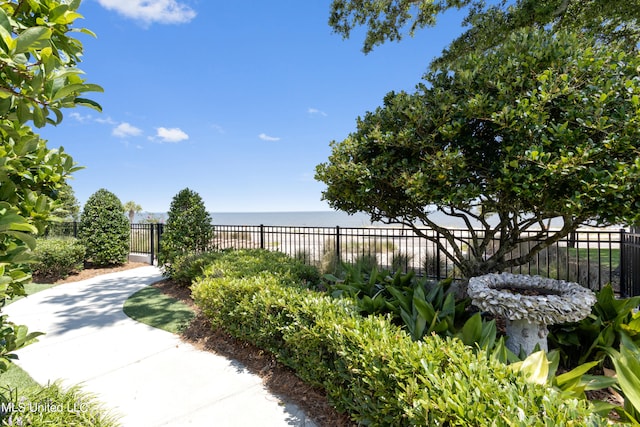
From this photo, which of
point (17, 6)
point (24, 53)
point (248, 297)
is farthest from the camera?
point (248, 297)

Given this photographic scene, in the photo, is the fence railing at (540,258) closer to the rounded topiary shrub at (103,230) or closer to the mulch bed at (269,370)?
the rounded topiary shrub at (103,230)

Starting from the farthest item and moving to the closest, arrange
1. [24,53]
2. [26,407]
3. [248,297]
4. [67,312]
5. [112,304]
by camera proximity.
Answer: [112,304], [67,312], [248,297], [26,407], [24,53]

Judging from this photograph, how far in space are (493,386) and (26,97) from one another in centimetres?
265

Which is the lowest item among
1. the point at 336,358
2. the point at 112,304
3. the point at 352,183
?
the point at 112,304

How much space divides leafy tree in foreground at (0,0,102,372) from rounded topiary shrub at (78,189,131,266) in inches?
396

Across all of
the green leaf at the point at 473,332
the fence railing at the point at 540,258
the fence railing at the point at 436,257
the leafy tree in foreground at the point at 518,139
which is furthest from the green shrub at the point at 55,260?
the green leaf at the point at 473,332

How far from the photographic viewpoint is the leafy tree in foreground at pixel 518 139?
9.15ft

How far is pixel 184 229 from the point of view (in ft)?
26.0

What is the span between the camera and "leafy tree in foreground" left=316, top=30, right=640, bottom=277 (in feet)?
9.15

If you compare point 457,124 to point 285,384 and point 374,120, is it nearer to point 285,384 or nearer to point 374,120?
point 374,120

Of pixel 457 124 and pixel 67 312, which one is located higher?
pixel 457 124

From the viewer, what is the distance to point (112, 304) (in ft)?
20.4

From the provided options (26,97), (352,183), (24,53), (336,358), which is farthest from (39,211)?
(352,183)

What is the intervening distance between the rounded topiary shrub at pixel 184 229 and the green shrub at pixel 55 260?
3216 mm
